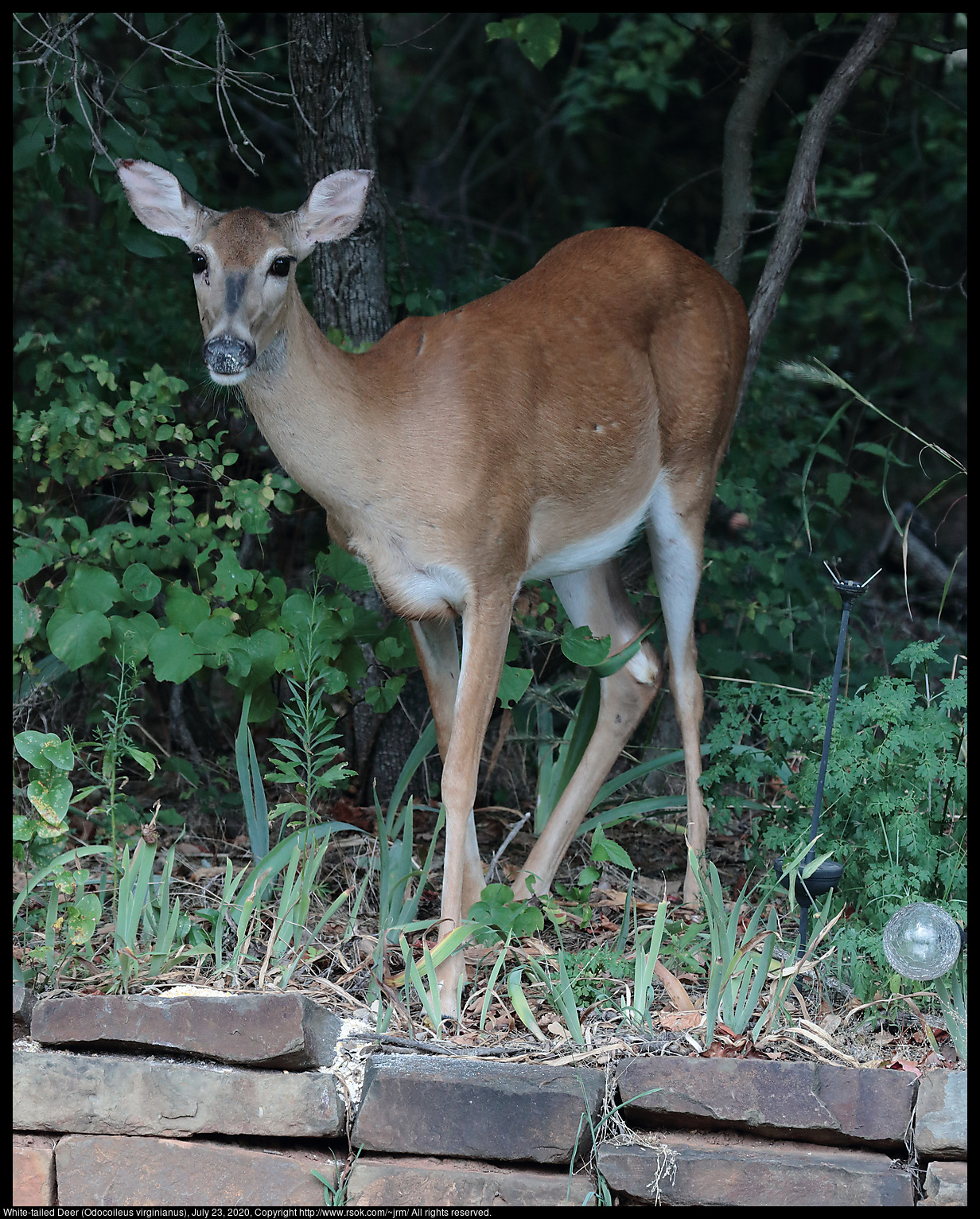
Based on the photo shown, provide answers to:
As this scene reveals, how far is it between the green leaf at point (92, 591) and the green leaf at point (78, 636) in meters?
0.06

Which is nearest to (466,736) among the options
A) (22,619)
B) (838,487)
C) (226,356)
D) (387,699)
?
(387,699)

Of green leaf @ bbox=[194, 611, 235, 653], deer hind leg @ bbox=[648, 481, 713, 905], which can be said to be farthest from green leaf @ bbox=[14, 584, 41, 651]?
deer hind leg @ bbox=[648, 481, 713, 905]

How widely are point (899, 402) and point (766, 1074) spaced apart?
20.3 feet

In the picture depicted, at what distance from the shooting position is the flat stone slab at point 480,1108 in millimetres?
3346

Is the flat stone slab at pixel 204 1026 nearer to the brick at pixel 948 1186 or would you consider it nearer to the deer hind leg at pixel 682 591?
the brick at pixel 948 1186

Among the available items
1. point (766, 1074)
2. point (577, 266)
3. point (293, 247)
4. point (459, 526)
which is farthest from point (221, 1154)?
point (577, 266)

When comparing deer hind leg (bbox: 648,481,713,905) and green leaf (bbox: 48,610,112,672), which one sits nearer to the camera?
green leaf (bbox: 48,610,112,672)

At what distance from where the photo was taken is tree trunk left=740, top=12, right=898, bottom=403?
16.7ft

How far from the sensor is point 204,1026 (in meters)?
3.49

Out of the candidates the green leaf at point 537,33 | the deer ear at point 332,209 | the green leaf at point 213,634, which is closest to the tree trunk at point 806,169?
the green leaf at point 537,33

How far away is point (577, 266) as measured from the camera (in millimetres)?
4551

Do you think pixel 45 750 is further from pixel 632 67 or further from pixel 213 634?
pixel 632 67

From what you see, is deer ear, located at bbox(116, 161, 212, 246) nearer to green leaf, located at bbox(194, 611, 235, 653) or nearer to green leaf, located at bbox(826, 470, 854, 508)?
green leaf, located at bbox(194, 611, 235, 653)

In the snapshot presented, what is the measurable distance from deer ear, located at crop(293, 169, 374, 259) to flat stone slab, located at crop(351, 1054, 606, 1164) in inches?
88.0
